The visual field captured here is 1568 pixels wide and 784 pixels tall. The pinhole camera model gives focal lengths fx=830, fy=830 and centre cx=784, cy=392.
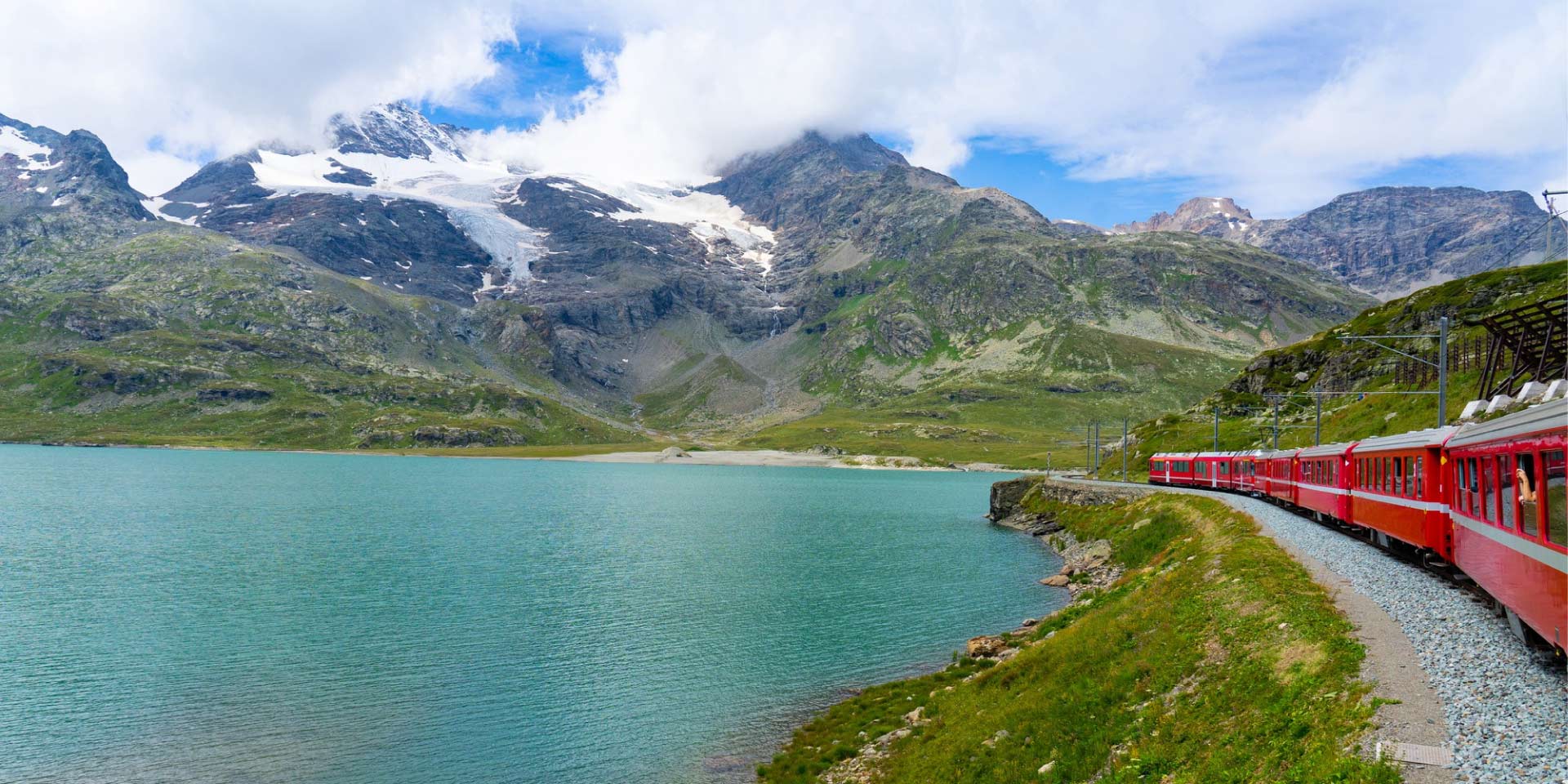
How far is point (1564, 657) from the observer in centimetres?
1752

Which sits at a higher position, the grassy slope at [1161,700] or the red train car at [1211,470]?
the red train car at [1211,470]

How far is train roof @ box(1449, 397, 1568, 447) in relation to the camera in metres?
16.3

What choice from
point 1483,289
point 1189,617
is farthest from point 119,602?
point 1483,289

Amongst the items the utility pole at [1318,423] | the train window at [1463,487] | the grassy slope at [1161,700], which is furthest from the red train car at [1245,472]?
the train window at [1463,487]

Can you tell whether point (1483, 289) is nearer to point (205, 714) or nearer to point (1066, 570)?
point (1066, 570)

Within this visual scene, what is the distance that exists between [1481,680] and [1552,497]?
3946 mm

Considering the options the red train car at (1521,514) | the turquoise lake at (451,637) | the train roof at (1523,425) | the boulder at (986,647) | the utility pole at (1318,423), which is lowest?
the turquoise lake at (451,637)

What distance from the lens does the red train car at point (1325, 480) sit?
44.3m

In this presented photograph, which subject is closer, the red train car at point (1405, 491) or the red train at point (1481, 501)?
the red train at point (1481, 501)

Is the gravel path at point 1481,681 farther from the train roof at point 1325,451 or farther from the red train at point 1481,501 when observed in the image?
the train roof at point 1325,451

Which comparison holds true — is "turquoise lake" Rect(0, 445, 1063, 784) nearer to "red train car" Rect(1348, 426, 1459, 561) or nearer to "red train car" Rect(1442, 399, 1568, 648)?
"red train car" Rect(1348, 426, 1459, 561)

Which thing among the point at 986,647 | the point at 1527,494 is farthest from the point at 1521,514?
the point at 986,647

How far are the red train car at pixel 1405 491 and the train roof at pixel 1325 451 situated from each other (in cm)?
364

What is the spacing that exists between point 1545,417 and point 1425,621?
22.9ft
